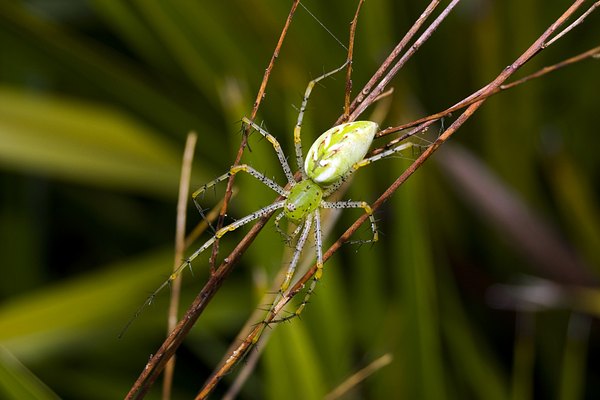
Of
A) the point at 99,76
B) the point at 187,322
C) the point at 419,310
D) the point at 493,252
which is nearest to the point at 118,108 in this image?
the point at 99,76

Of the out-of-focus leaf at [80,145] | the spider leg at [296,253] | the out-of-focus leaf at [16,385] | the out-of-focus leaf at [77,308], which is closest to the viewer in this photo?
the out-of-focus leaf at [16,385]

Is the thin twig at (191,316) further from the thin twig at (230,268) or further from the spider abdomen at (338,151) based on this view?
the spider abdomen at (338,151)

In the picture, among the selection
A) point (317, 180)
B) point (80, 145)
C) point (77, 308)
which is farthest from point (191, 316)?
point (80, 145)

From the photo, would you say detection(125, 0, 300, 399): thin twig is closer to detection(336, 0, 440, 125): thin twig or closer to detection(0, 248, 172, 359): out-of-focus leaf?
detection(336, 0, 440, 125): thin twig

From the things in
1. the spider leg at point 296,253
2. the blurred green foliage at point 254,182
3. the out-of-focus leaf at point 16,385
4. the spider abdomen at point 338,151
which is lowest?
the out-of-focus leaf at point 16,385

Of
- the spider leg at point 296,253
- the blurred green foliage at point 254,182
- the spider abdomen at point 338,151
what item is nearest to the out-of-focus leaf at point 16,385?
the spider leg at point 296,253

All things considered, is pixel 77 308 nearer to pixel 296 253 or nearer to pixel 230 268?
pixel 296 253
